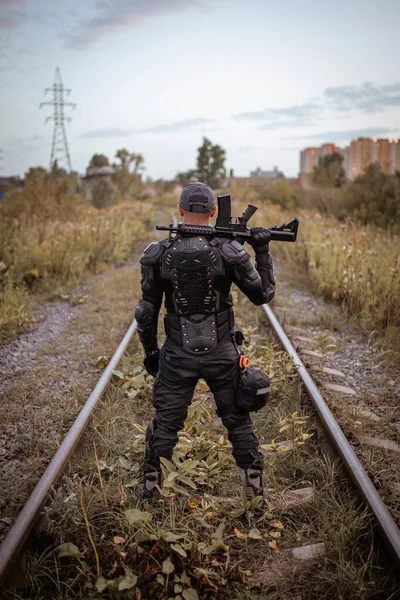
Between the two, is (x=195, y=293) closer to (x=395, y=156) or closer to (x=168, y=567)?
(x=168, y=567)

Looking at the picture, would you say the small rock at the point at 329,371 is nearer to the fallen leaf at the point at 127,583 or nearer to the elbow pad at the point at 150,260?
the elbow pad at the point at 150,260

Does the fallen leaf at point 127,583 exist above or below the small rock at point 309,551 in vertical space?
above

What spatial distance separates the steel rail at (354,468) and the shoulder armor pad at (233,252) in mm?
1636

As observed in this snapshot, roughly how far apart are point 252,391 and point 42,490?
1.45 m

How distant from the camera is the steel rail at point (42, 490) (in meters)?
2.64

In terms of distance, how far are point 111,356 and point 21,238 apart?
525 centimetres

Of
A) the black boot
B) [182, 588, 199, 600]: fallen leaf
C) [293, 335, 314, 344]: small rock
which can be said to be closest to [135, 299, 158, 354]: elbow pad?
the black boot

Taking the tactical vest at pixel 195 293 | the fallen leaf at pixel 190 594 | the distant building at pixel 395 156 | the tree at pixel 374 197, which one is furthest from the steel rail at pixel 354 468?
the distant building at pixel 395 156

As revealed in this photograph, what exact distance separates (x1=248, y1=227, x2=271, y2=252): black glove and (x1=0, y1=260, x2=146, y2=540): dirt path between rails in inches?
84.8

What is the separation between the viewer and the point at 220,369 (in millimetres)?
3135

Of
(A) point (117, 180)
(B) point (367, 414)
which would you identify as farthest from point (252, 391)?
(A) point (117, 180)

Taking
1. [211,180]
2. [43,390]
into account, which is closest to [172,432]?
[43,390]

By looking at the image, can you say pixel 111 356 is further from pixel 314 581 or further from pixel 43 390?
pixel 314 581

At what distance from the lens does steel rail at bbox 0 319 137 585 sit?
264 cm
